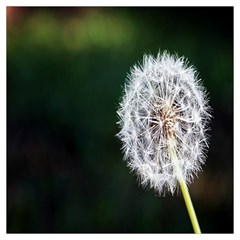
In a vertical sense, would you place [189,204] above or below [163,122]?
below

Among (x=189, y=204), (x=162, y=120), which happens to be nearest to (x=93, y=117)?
(x=162, y=120)

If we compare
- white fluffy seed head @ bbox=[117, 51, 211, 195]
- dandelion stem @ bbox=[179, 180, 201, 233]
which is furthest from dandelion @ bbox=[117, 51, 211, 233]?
dandelion stem @ bbox=[179, 180, 201, 233]

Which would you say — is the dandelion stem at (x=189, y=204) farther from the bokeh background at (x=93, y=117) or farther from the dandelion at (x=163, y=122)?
the bokeh background at (x=93, y=117)

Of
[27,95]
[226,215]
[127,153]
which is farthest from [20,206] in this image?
[127,153]

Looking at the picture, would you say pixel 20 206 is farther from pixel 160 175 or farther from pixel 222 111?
pixel 160 175

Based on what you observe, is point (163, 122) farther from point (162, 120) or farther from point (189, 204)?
point (189, 204)

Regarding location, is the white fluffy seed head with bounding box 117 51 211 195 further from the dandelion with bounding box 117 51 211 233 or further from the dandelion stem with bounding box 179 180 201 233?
the dandelion stem with bounding box 179 180 201 233
